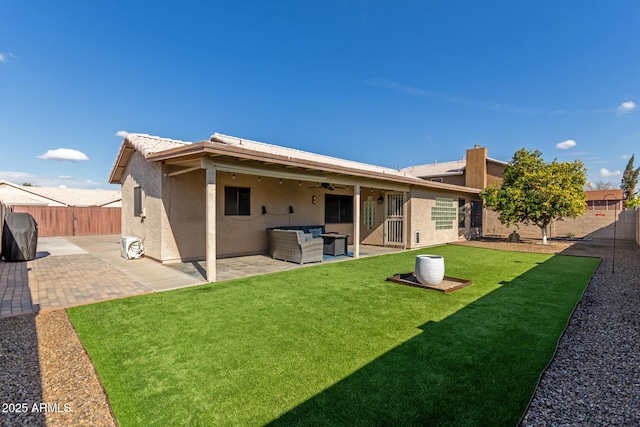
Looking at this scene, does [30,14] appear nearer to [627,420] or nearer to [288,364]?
[288,364]

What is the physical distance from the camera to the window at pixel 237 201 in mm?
9664

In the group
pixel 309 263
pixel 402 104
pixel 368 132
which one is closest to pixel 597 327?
pixel 309 263

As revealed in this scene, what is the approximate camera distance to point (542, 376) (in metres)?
2.87

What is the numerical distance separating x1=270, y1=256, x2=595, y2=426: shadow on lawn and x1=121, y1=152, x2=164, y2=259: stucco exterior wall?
7569 mm

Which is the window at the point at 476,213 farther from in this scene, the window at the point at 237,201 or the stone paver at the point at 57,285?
the stone paver at the point at 57,285

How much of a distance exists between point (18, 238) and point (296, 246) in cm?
805

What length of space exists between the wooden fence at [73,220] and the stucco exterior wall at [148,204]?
427 inches

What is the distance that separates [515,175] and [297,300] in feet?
45.6

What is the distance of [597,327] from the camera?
13.7ft

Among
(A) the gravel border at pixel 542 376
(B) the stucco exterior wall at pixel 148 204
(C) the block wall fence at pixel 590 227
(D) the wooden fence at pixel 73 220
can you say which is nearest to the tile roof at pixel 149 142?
(B) the stucco exterior wall at pixel 148 204

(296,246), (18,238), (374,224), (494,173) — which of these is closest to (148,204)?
(18,238)

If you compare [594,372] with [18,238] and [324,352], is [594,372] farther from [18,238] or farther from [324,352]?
[18,238]

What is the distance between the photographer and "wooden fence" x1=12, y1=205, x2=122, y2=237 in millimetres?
18203

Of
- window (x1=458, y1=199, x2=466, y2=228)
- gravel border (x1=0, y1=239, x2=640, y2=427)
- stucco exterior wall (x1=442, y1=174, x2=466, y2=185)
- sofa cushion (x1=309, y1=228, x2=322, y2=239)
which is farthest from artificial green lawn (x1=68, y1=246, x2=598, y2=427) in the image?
stucco exterior wall (x1=442, y1=174, x2=466, y2=185)
